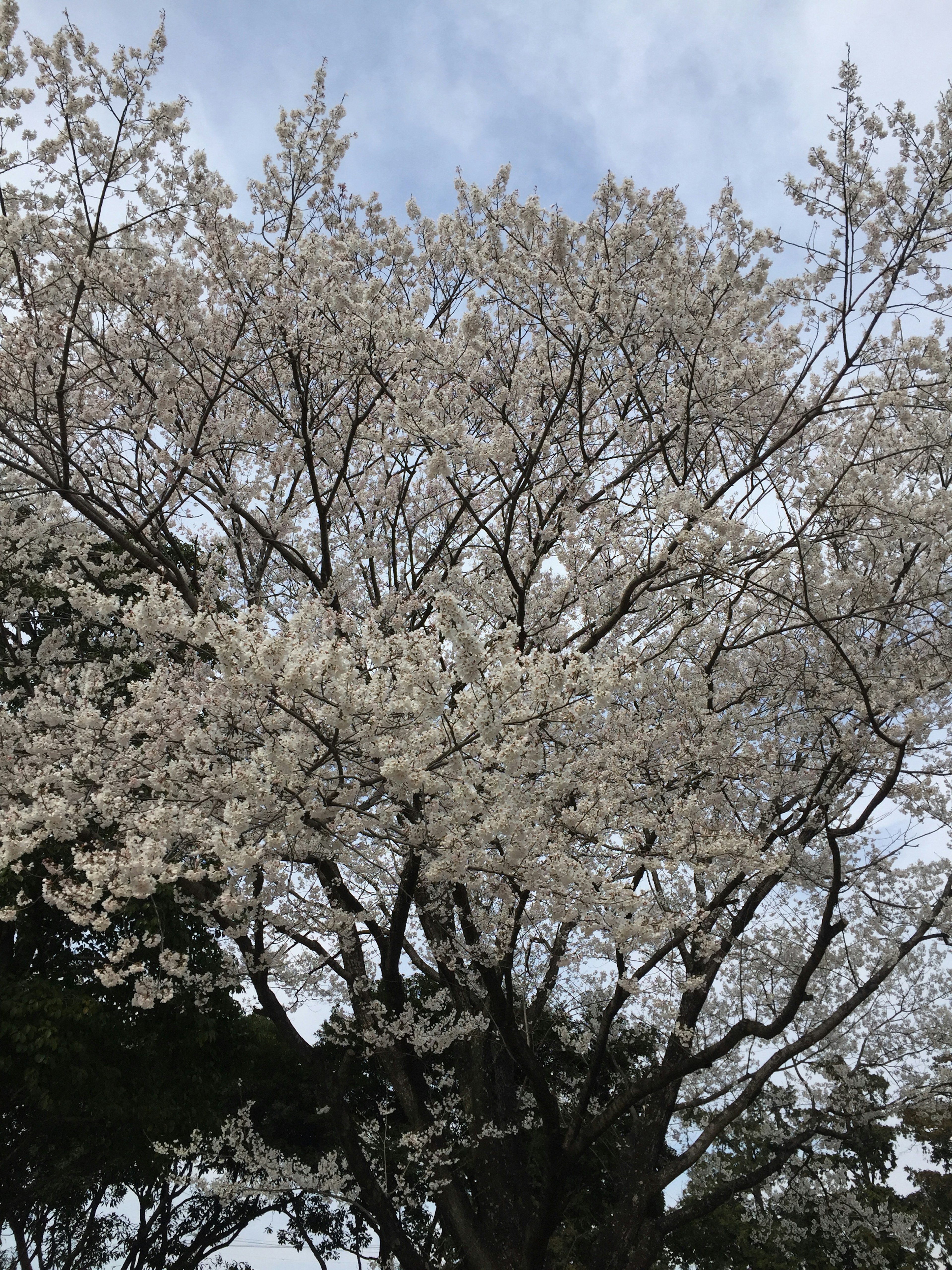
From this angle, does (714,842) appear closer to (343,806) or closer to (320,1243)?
(343,806)

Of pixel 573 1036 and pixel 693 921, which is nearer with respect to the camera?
pixel 693 921

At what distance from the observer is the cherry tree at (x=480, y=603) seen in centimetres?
500

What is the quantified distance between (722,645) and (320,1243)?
54.4ft

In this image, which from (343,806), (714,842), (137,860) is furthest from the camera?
(714,842)

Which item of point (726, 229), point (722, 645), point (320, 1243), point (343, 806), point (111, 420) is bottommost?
point (320, 1243)

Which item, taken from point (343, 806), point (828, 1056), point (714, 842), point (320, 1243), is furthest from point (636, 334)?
point (320, 1243)

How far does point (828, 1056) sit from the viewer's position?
31.7ft

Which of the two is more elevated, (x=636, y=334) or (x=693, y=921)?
(x=636, y=334)

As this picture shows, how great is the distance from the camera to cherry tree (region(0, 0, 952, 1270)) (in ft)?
16.4

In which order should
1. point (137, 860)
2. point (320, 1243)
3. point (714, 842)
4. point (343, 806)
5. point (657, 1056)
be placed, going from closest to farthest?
point (137, 860), point (343, 806), point (714, 842), point (657, 1056), point (320, 1243)

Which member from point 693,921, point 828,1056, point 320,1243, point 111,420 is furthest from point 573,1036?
point 320,1243

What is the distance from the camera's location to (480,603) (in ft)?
25.8

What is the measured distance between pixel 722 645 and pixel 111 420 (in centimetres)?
564

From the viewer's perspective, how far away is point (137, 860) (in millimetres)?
4203
